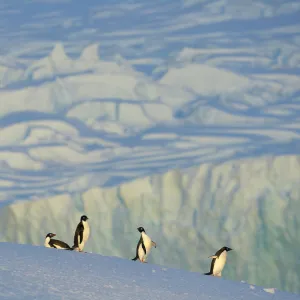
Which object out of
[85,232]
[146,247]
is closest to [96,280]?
[85,232]

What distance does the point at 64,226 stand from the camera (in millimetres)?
118938

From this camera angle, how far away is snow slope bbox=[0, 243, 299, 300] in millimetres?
16031

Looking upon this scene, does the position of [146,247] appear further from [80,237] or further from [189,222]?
[189,222]

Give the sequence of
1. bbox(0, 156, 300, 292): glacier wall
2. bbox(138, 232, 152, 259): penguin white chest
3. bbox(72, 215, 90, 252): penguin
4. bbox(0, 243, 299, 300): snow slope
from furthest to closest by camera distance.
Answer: bbox(0, 156, 300, 292): glacier wall, bbox(138, 232, 152, 259): penguin white chest, bbox(72, 215, 90, 252): penguin, bbox(0, 243, 299, 300): snow slope

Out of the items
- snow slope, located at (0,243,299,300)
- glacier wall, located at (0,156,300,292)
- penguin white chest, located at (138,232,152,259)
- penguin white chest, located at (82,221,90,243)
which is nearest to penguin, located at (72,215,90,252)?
penguin white chest, located at (82,221,90,243)

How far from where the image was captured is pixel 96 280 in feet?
57.7

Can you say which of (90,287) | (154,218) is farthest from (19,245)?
(154,218)

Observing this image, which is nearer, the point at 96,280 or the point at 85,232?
the point at 96,280

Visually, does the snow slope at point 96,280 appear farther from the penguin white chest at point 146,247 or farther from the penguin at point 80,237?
the penguin white chest at point 146,247

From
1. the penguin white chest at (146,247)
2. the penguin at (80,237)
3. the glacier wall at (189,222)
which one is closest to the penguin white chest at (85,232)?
the penguin at (80,237)

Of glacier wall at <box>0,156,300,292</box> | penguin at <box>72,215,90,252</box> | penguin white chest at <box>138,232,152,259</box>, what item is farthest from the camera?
glacier wall at <box>0,156,300,292</box>

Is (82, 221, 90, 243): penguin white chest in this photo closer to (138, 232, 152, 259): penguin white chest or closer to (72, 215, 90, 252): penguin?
(72, 215, 90, 252): penguin

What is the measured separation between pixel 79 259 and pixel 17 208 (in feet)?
306

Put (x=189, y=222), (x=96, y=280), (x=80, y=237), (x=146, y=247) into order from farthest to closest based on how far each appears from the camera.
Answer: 1. (x=189, y=222)
2. (x=146, y=247)
3. (x=80, y=237)
4. (x=96, y=280)
